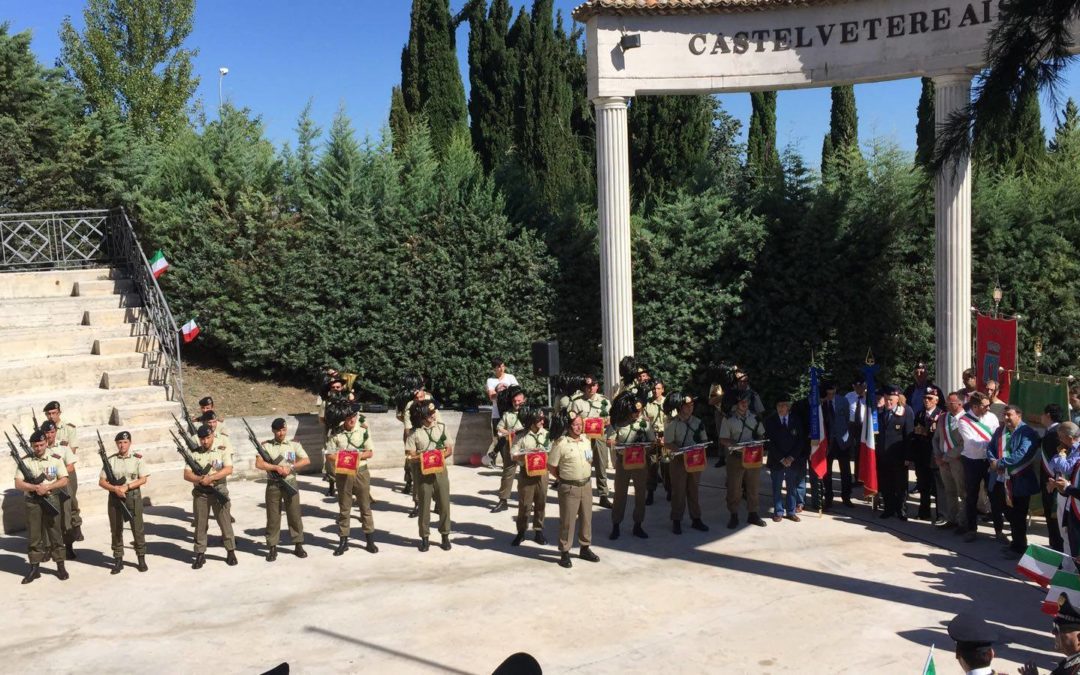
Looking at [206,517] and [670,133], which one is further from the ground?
[670,133]

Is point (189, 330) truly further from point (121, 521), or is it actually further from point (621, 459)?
point (621, 459)

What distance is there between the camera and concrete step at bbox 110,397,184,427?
48.9 feet

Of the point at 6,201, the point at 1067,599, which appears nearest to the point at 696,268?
the point at 1067,599

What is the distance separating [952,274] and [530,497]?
24.1ft

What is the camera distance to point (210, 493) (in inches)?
450

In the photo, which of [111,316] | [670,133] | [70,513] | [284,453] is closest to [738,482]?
[284,453]

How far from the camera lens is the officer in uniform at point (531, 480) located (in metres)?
11.7

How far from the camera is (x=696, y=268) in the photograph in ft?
55.5

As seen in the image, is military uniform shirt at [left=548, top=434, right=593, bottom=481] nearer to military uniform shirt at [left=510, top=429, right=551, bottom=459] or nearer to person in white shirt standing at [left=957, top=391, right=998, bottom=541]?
military uniform shirt at [left=510, top=429, right=551, bottom=459]

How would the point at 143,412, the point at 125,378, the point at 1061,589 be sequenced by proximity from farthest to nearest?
the point at 125,378
the point at 143,412
the point at 1061,589

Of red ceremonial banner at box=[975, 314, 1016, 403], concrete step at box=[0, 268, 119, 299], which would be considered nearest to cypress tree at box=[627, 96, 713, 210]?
red ceremonial banner at box=[975, 314, 1016, 403]

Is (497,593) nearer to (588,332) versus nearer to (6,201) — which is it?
(588,332)

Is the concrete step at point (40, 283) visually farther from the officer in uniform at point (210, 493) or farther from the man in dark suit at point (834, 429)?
the man in dark suit at point (834, 429)

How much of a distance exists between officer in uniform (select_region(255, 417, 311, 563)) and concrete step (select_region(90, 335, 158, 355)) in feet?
19.6
